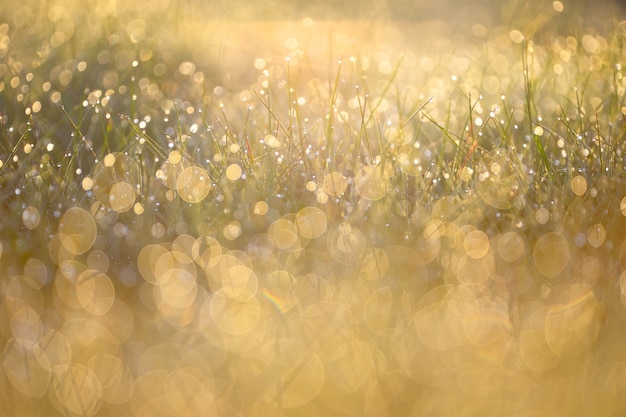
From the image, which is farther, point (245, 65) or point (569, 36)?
point (569, 36)

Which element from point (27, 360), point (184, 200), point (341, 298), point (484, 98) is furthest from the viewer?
point (484, 98)

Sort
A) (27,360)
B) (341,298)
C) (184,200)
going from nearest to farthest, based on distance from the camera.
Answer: (27,360)
(341,298)
(184,200)

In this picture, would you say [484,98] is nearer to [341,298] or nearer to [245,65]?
[245,65]

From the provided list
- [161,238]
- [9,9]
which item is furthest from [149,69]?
[161,238]

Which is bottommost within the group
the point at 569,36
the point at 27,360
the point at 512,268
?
the point at 27,360

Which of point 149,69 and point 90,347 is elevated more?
point 149,69

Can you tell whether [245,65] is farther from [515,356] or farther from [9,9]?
[515,356]

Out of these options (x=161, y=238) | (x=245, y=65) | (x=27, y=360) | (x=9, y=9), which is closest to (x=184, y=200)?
(x=161, y=238)
